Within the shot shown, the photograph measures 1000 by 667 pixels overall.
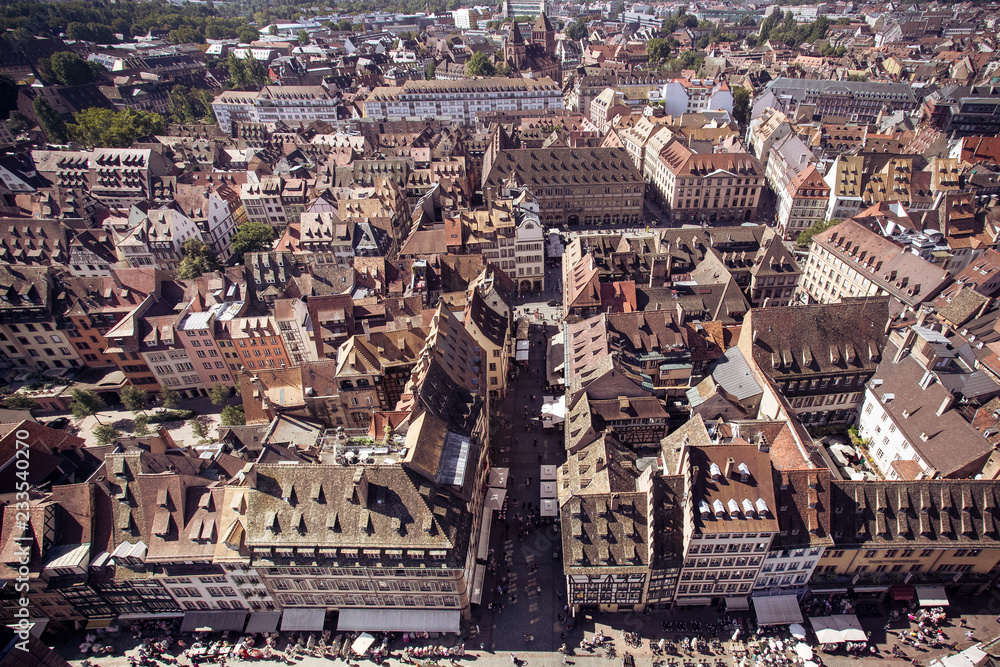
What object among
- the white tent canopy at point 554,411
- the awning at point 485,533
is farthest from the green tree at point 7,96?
the awning at point 485,533

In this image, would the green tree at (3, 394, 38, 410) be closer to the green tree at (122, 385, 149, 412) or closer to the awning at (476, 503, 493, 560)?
the green tree at (122, 385, 149, 412)

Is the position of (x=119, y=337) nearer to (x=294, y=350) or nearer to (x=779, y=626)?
(x=294, y=350)

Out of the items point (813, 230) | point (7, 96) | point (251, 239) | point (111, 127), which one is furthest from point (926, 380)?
point (7, 96)

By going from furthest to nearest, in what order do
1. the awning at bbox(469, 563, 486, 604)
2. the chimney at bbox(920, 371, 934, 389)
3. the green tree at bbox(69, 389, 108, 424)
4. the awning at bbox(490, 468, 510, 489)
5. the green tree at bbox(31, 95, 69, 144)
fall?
the green tree at bbox(31, 95, 69, 144) < the green tree at bbox(69, 389, 108, 424) < the awning at bbox(490, 468, 510, 489) < the chimney at bbox(920, 371, 934, 389) < the awning at bbox(469, 563, 486, 604)

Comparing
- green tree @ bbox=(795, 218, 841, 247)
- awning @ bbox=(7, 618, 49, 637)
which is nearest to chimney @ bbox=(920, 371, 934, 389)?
green tree @ bbox=(795, 218, 841, 247)

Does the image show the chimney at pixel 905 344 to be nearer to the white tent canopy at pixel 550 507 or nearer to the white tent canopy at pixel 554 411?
the white tent canopy at pixel 554 411

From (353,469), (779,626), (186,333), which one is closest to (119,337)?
(186,333)
